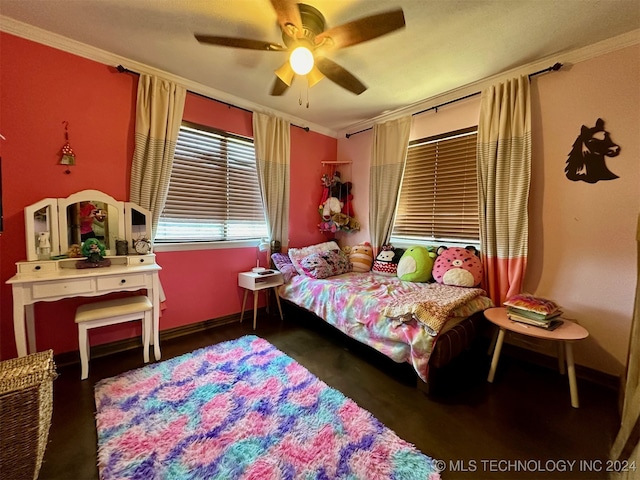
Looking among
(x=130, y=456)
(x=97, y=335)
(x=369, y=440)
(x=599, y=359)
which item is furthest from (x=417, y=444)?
(x=97, y=335)

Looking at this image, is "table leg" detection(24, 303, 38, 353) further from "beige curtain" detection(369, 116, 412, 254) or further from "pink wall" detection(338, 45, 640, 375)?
"pink wall" detection(338, 45, 640, 375)

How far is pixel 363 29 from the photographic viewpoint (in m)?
1.44

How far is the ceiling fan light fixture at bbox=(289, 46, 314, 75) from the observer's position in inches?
61.0

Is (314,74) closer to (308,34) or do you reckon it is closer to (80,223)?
(308,34)

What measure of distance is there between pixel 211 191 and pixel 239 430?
220 cm


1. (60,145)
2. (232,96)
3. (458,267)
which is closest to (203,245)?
(60,145)

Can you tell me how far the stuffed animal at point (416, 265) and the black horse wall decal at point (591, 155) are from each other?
1279 mm

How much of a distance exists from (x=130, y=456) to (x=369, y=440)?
1196 millimetres

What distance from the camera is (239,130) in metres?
2.86

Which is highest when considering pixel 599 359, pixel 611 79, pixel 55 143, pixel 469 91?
pixel 469 91

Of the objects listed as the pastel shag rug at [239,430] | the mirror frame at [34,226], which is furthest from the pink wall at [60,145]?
the pastel shag rug at [239,430]

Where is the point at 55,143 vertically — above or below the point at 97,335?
above

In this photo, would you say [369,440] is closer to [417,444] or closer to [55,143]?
[417,444]

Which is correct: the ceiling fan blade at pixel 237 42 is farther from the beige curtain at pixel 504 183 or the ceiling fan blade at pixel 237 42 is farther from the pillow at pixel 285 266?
the pillow at pixel 285 266
